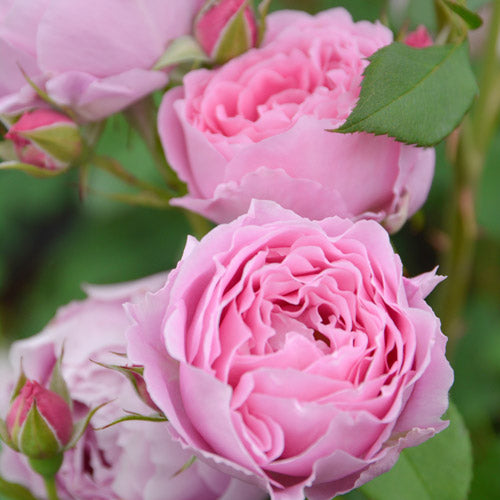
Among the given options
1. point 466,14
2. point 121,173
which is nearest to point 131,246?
point 121,173

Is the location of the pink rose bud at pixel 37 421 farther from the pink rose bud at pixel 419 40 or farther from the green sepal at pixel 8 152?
the pink rose bud at pixel 419 40

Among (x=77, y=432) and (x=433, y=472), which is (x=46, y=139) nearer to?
(x=77, y=432)

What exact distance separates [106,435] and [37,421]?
9 centimetres

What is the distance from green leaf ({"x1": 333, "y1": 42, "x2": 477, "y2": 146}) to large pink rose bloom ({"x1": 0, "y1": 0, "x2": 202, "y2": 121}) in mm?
166

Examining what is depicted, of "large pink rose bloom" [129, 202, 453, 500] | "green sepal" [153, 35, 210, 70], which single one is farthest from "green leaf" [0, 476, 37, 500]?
"green sepal" [153, 35, 210, 70]

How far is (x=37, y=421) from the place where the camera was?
1.75 ft

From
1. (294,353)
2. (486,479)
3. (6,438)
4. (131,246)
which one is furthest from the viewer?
(131,246)

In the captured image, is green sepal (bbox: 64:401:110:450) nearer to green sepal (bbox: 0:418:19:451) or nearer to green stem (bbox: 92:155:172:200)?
green sepal (bbox: 0:418:19:451)

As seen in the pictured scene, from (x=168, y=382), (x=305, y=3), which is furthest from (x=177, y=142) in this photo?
(x=305, y=3)

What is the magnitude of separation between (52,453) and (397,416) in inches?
10.0

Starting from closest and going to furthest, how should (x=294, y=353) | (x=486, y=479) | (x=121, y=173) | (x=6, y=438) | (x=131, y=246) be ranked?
(x=294, y=353)
(x=6, y=438)
(x=121, y=173)
(x=486, y=479)
(x=131, y=246)

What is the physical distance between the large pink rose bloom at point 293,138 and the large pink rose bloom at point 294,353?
0.16 feet

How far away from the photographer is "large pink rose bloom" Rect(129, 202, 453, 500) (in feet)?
1.41

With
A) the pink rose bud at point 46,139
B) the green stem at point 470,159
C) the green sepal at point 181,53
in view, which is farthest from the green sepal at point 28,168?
the green stem at point 470,159
